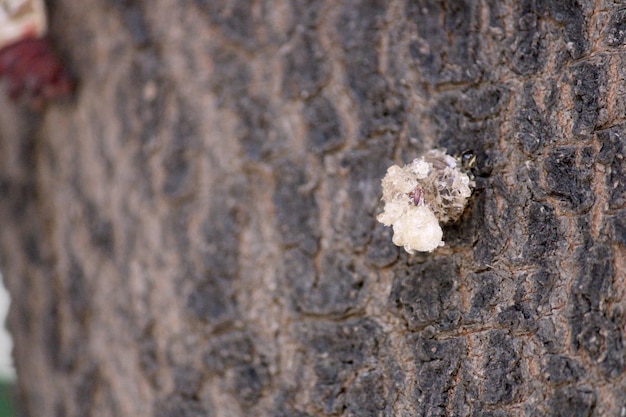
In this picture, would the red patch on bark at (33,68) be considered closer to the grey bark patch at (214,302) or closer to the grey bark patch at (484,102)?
the grey bark patch at (214,302)

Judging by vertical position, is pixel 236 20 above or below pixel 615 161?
above

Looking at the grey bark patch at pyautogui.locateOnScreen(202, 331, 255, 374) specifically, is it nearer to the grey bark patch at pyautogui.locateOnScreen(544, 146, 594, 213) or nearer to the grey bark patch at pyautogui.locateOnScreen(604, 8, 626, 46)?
the grey bark patch at pyautogui.locateOnScreen(544, 146, 594, 213)

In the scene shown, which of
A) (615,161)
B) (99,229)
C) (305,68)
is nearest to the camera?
(615,161)

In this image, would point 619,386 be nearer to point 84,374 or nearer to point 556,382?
point 556,382

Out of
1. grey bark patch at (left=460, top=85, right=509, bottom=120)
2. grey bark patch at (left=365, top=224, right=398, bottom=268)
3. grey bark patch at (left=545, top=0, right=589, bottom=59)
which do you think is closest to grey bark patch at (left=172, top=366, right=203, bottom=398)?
grey bark patch at (left=365, top=224, right=398, bottom=268)

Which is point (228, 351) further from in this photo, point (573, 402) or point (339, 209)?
point (573, 402)

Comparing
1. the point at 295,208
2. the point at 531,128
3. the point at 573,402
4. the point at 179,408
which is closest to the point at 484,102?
the point at 531,128

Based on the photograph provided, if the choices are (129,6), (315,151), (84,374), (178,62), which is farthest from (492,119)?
(84,374)

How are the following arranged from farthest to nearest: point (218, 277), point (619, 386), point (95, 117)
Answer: point (95, 117) → point (218, 277) → point (619, 386)
